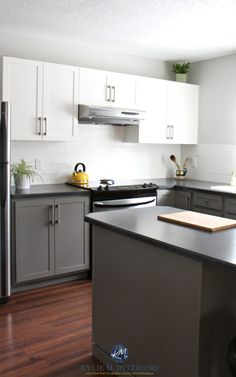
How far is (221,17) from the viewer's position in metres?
3.45

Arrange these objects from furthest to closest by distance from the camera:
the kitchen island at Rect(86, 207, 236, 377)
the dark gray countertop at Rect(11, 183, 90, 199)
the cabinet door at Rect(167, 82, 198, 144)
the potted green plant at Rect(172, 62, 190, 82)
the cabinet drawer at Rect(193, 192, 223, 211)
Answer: the potted green plant at Rect(172, 62, 190, 82), the cabinet door at Rect(167, 82, 198, 144), the cabinet drawer at Rect(193, 192, 223, 211), the dark gray countertop at Rect(11, 183, 90, 199), the kitchen island at Rect(86, 207, 236, 377)

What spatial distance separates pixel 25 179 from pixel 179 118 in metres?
2.13

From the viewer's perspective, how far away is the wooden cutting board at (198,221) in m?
2.31

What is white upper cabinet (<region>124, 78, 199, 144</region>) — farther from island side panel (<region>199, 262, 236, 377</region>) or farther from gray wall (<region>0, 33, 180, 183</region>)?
island side panel (<region>199, 262, 236, 377</region>)

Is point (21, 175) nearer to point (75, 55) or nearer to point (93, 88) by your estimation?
point (93, 88)

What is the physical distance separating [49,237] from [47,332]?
1047 millimetres

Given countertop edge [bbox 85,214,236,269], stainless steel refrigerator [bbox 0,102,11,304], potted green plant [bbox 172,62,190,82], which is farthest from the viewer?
potted green plant [bbox 172,62,190,82]

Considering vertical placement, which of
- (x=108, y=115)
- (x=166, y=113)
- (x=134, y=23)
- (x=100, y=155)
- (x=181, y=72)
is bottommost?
(x=100, y=155)

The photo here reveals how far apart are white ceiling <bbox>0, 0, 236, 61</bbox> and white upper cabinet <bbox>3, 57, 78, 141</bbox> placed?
1.26 feet

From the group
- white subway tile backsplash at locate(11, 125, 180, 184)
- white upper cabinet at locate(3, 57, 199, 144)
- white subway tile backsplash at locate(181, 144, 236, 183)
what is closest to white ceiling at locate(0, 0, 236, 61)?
white upper cabinet at locate(3, 57, 199, 144)

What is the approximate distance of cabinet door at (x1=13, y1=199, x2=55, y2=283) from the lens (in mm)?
3711

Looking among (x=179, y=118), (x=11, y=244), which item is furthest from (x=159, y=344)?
(x=179, y=118)

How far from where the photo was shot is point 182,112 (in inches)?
200

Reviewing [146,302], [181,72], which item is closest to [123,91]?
[181,72]
